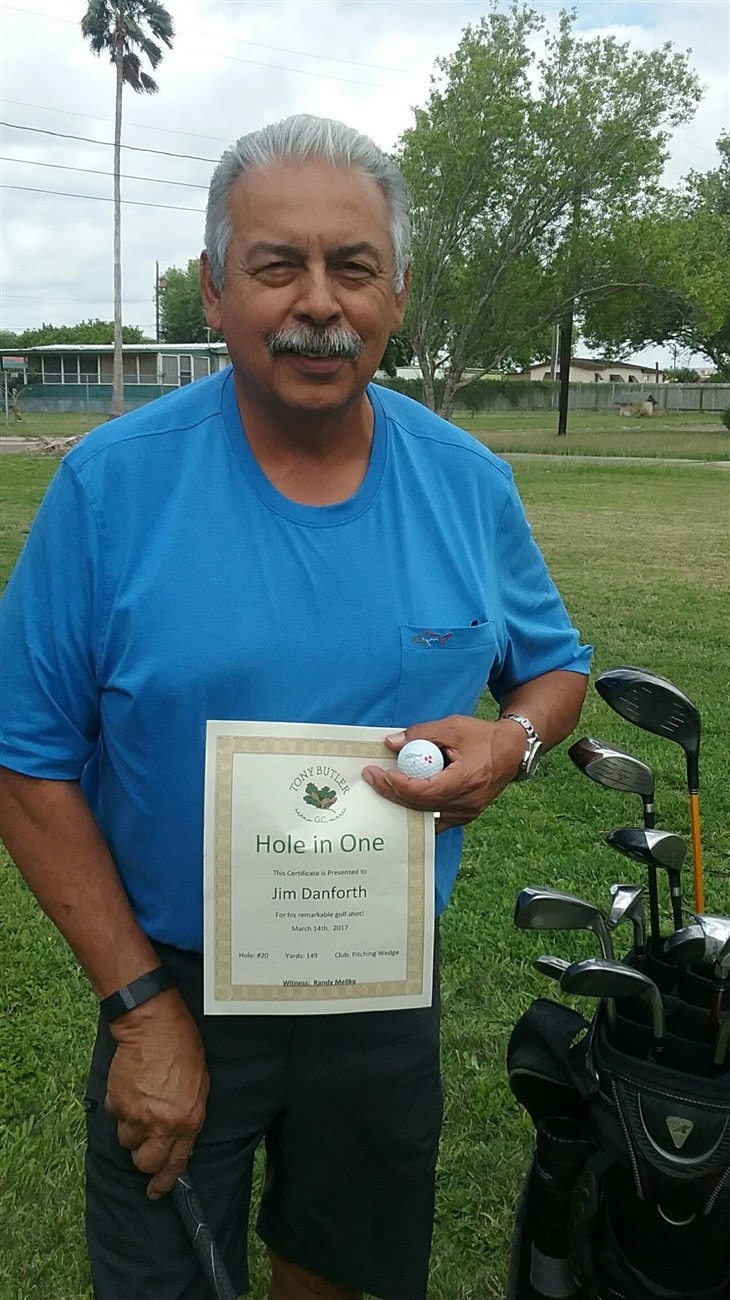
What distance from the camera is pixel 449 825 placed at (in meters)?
1.76

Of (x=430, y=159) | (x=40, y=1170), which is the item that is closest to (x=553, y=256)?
(x=430, y=159)

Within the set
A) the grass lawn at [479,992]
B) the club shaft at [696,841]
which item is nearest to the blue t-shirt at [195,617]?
the club shaft at [696,841]

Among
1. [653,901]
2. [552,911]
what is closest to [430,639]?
[552,911]

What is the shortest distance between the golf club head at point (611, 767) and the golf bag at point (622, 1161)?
1.21 ft

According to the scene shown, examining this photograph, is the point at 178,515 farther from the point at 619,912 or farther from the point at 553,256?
the point at 553,256

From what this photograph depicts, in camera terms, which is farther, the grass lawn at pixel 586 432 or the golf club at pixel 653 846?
the grass lawn at pixel 586 432

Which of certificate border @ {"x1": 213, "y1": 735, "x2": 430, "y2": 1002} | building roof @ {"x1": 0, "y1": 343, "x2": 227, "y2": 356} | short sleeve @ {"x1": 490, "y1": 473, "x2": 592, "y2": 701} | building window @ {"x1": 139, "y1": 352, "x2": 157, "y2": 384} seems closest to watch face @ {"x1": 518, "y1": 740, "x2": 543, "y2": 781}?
short sleeve @ {"x1": 490, "y1": 473, "x2": 592, "y2": 701}

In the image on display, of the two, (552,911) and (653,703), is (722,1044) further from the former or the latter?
(653,703)

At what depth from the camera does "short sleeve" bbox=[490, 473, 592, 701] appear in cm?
192

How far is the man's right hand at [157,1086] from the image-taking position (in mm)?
1659

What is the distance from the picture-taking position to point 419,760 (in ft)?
5.32

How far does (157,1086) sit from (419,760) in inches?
22.9

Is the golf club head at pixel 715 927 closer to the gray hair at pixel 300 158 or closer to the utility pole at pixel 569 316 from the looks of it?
the gray hair at pixel 300 158

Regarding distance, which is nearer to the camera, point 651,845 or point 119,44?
point 651,845
